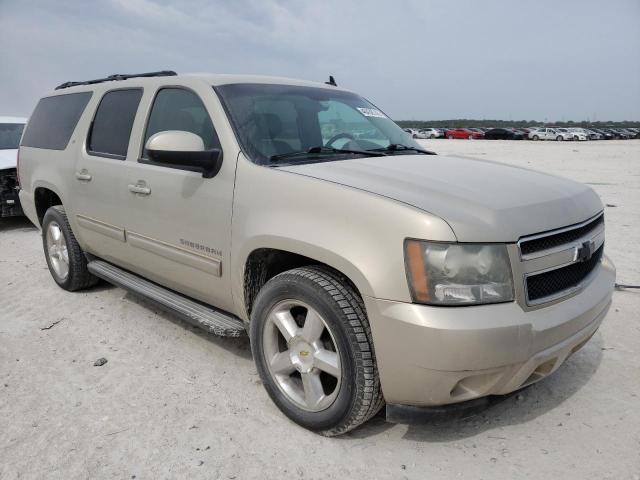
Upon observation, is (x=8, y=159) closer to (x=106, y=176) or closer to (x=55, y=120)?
(x=55, y=120)

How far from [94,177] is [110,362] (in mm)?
1466

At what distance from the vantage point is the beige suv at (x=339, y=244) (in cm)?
214

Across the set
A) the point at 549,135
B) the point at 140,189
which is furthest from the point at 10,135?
the point at 549,135

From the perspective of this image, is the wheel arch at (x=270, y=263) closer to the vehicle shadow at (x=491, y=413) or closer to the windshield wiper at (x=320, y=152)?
the windshield wiper at (x=320, y=152)

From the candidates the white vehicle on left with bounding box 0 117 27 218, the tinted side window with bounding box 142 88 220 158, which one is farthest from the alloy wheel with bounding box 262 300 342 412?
the white vehicle on left with bounding box 0 117 27 218

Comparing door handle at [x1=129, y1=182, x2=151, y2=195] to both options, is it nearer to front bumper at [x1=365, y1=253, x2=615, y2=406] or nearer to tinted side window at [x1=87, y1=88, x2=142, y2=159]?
tinted side window at [x1=87, y1=88, x2=142, y2=159]

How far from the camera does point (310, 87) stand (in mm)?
3738

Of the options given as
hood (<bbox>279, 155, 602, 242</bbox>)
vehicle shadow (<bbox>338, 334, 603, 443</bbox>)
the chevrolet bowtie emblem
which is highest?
hood (<bbox>279, 155, 602, 242</bbox>)

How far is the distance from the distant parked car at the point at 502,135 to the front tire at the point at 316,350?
2020 inches

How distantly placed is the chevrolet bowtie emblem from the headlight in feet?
1.85

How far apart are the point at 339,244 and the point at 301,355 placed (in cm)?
67

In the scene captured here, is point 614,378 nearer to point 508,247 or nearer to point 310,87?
point 508,247

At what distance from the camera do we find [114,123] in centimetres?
400

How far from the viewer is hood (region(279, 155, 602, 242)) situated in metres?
2.19
